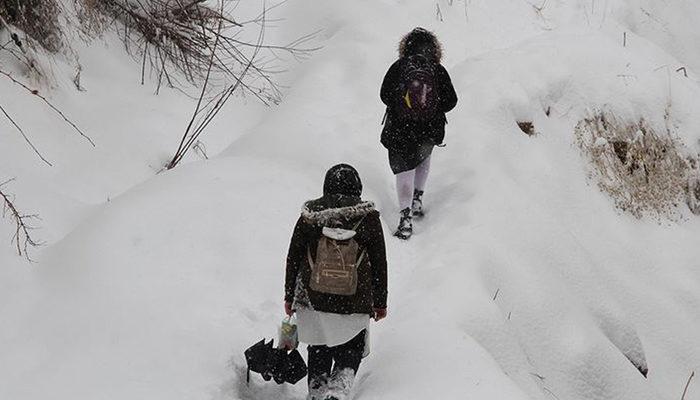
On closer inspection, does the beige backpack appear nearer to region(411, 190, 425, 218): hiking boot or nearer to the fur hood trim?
the fur hood trim

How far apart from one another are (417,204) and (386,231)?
0.43 meters

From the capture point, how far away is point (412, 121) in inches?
211

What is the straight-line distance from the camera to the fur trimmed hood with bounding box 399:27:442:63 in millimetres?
5348

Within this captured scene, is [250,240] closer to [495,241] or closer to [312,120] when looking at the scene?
[495,241]

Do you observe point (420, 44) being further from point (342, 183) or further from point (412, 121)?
point (342, 183)

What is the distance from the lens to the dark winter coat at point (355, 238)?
336cm

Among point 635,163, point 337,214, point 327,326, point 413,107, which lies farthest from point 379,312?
point 635,163

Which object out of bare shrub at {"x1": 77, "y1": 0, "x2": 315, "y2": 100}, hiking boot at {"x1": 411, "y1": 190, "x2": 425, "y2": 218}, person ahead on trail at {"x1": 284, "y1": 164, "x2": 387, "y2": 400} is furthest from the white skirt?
bare shrub at {"x1": 77, "y1": 0, "x2": 315, "y2": 100}

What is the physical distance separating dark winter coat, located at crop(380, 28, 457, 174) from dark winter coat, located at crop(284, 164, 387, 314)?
2028 mm

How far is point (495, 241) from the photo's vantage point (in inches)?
212

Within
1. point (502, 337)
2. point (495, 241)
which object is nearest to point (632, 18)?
point (495, 241)

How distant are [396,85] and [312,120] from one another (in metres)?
1.72

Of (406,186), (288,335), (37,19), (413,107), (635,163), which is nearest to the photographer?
(288,335)

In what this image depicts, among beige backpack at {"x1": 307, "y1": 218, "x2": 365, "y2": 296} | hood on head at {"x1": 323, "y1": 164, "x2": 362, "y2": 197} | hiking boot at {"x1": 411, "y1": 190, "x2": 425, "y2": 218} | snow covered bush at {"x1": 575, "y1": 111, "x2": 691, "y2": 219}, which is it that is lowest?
snow covered bush at {"x1": 575, "y1": 111, "x2": 691, "y2": 219}
